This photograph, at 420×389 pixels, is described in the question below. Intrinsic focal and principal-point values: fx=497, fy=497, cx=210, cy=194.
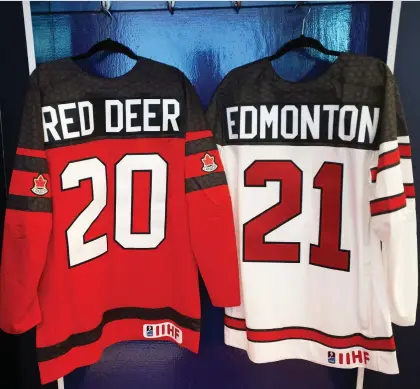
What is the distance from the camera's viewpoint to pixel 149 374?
174 cm

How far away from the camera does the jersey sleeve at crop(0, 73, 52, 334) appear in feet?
4.10

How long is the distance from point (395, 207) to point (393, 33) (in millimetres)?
494

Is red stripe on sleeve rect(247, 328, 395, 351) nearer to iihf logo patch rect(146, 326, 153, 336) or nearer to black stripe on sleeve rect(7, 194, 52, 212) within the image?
iihf logo patch rect(146, 326, 153, 336)

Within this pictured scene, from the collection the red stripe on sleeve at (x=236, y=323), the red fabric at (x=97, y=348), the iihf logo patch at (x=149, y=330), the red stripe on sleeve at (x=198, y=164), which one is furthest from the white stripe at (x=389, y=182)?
the iihf logo patch at (x=149, y=330)

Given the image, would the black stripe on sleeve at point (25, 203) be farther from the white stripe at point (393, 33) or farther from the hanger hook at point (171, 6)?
the white stripe at point (393, 33)

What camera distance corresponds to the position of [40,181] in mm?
1262

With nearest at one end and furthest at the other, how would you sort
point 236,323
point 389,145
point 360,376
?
point 389,145 → point 236,323 → point 360,376

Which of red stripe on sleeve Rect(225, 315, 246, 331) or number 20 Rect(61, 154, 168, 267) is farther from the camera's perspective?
red stripe on sleeve Rect(225, 315, 246, 331)

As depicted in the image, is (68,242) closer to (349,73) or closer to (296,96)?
(296,96)

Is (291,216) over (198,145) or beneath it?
beneath

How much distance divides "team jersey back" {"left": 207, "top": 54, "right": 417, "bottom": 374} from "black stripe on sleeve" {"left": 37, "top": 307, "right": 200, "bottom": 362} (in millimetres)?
134

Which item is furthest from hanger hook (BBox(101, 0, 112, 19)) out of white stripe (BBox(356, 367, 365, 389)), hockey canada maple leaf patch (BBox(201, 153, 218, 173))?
white stripe (BBox(356, 367, 365, 389))

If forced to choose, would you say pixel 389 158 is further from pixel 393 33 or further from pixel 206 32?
pixel 206 32

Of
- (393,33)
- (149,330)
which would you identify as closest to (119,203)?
(149,330)
